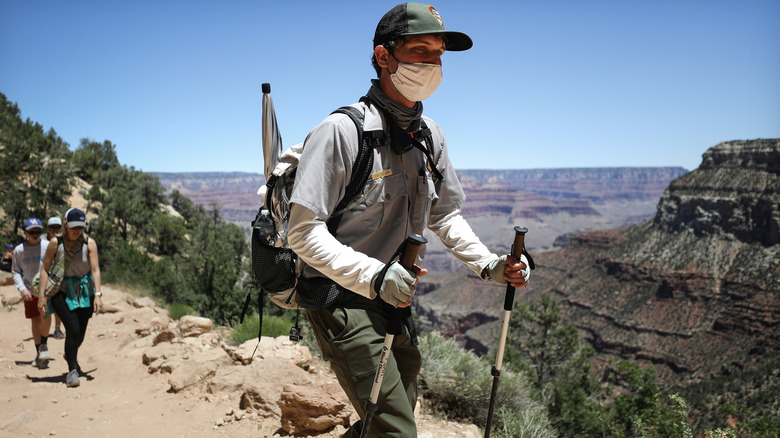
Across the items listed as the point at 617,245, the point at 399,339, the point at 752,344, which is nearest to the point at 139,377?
the point at 399,339

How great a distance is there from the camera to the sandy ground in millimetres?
4574

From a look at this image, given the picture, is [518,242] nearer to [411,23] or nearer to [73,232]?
[411,23]

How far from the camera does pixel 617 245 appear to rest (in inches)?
3809

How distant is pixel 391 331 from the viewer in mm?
2018

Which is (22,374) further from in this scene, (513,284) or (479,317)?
(479,317)

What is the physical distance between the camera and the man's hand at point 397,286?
5.87 feet

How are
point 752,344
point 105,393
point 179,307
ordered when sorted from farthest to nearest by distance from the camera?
point 752,344, point 179,307, point 105,393

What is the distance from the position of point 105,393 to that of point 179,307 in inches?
151

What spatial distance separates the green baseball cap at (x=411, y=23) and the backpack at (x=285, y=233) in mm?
376

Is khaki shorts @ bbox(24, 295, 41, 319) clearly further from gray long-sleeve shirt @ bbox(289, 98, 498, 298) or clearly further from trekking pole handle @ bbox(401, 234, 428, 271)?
trekking pole handle @ bbox(401, 234, 428, 271)

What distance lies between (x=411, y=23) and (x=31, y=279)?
6.81 meters

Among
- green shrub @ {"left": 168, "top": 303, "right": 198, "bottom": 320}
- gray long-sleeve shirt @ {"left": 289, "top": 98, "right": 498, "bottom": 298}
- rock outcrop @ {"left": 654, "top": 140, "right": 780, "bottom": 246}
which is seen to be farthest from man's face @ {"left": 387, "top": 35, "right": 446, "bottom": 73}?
rock outcrop @ {"left": 654, "top": 140, "right": 780, "bottom": 246}

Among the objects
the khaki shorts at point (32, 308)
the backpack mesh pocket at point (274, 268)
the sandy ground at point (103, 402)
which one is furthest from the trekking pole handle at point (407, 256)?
the khaki shorts at point (32, 308)

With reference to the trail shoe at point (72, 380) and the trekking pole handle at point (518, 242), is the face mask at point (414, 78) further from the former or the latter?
the trail shoe at point (72, 380)
